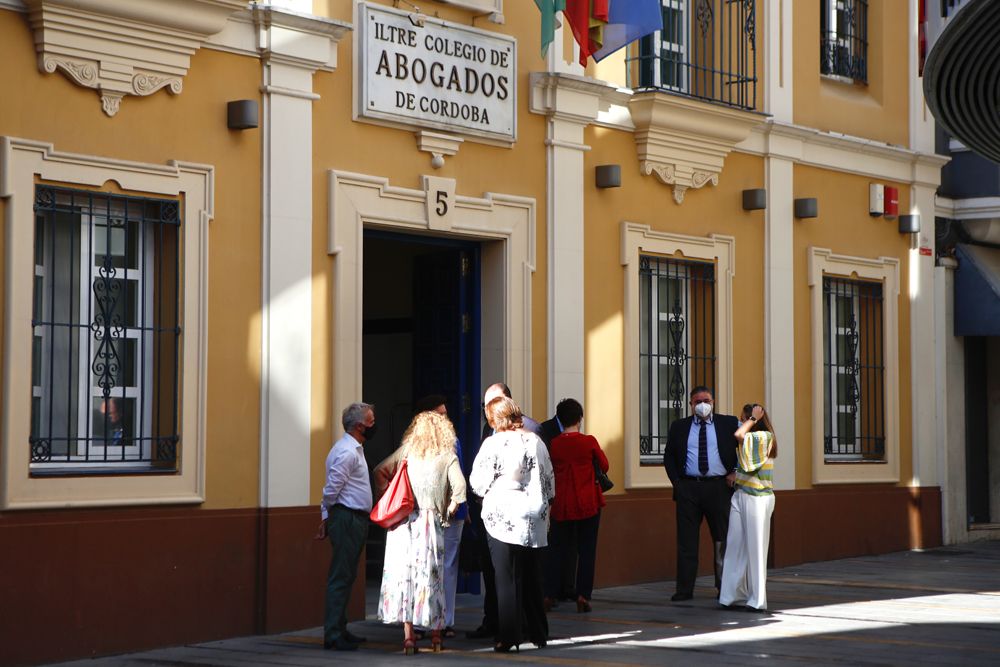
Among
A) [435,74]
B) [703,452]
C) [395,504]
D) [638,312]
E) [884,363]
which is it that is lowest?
[395,504]

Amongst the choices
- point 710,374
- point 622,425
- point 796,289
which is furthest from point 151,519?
point 796,289

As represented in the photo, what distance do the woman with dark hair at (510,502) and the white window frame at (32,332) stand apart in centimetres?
217

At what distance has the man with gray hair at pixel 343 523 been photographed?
11.0 m

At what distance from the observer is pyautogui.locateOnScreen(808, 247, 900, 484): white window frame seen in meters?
17.6

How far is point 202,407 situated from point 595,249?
484 cm

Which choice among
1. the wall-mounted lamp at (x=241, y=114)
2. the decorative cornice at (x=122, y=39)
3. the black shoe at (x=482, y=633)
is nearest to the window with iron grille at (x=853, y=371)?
the black shoe at (x=482, y=633)

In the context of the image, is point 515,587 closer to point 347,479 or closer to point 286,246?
point 347,479

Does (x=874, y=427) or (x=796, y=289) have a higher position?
(x=796, y=289)

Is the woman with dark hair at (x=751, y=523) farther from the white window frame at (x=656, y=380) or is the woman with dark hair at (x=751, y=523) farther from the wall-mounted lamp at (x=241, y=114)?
the wall-mounted lamp at (x=241, y=114)

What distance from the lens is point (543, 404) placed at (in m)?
14.4

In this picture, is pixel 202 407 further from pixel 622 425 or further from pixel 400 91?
pixel 622 425

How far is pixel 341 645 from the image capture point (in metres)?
11.1

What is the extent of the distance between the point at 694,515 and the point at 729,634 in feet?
7.24

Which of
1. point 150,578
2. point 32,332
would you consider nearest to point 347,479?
point 150,578
